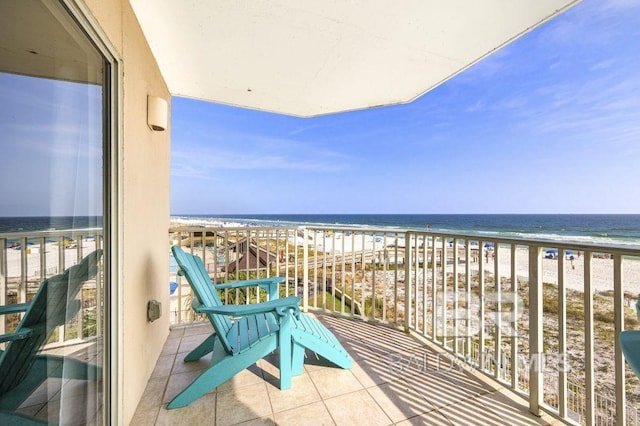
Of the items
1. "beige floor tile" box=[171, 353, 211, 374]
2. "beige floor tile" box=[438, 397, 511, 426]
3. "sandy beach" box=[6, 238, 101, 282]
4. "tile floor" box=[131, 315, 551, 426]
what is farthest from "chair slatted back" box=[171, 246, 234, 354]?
"beige floor tile" box=[438, 397, 511, 426]

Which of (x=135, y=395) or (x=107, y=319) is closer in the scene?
(x=107, y=319)

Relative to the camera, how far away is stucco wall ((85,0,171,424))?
1.46 m

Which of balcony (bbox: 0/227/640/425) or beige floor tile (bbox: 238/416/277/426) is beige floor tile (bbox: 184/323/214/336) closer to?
balcony (bbox: 0/227/640/425)

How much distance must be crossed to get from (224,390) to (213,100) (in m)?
2.80

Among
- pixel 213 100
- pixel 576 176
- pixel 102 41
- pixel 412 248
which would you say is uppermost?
pixel 576 176

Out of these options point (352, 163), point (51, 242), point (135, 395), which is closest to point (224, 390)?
point (135, 395)

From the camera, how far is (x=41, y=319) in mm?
942

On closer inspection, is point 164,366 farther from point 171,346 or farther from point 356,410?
point 356,410

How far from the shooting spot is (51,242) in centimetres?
98

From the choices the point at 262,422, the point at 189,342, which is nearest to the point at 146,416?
the point at 262,422

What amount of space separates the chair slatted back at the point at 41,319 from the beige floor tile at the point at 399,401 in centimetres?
167

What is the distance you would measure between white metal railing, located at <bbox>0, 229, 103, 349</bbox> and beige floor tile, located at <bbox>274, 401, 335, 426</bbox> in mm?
1070

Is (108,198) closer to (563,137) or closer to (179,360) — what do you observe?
(179,360)

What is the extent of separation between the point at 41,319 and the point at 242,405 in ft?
3.86
